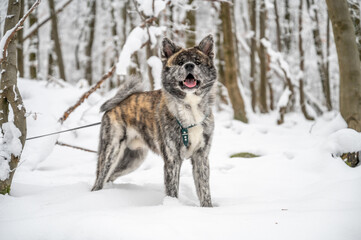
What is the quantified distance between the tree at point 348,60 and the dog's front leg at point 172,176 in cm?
258

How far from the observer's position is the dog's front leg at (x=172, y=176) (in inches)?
120

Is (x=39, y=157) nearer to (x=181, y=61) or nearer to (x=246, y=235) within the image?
(x=181, y=61)

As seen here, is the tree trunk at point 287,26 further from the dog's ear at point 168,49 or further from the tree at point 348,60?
the dog's ear at point 168,49

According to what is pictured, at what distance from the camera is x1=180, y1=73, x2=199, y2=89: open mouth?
9.64ft

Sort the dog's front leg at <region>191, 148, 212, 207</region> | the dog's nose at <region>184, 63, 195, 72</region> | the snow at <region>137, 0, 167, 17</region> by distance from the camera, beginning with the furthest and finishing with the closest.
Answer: the snow at <region>137, 0, 167, 17</region>
the dog's front leg at <region>191, 148, 212, 207</region>
the dog's nose at <region>184, 63, 195, 72</region>

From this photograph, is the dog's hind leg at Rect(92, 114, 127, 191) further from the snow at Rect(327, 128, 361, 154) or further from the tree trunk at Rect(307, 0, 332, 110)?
the tree trunk at Rect(307, 0, 332, 110)

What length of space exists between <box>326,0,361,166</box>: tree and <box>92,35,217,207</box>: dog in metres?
2.00

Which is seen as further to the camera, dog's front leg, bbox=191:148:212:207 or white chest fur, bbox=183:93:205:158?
dog's front leg, bbox=191:148:212:207

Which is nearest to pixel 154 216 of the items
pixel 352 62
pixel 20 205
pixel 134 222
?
pixel 134 222

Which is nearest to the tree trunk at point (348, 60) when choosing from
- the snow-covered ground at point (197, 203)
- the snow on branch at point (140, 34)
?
the snow-covered ground at point (197, 203)

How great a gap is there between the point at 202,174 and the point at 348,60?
8.61 feet

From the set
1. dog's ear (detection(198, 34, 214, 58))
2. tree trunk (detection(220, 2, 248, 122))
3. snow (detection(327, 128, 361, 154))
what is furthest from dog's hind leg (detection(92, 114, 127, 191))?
tree trunk (detection(220, 2, 248, 122))

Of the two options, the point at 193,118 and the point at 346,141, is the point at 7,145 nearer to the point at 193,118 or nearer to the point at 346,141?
the point at 193,118

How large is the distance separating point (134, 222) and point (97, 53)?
2376cm
